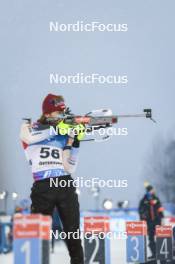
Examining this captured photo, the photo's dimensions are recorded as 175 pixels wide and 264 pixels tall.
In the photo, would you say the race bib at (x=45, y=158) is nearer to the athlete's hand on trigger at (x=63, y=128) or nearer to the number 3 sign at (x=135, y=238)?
the athlete's hand on trigger at (x=63, y=128)

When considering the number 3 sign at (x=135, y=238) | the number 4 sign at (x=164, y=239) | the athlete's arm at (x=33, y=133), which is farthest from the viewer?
the number 4 sign at (x=164, y=239)

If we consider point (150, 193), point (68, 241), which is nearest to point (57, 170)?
point (68, 241)

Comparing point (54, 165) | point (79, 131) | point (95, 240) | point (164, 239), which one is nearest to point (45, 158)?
point (54, 165)

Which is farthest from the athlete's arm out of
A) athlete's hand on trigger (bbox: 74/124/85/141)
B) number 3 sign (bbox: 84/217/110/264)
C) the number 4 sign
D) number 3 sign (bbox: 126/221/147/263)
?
the number 4 sign

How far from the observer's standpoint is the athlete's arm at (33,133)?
5.66 metres

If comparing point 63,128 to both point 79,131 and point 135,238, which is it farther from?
point 135,238

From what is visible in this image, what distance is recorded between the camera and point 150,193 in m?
11.7

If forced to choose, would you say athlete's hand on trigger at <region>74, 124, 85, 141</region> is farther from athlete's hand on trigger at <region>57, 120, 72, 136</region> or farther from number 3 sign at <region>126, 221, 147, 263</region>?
number 3 sign at <region>126, 221, 147, 263</region>

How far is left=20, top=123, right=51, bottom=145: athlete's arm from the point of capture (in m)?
5.66

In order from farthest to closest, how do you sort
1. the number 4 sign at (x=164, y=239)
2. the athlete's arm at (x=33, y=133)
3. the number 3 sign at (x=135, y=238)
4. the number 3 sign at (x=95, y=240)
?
the number 4 sign at (x=164, y=239)
the number 3 sign at (x=135, y=238)
the number 3 sign at (x=95, y=240)
the athlete's arm at (x=33, y=133)

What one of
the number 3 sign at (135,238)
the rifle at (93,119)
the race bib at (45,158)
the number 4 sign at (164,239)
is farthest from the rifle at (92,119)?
the number 4 sign at (164,239)

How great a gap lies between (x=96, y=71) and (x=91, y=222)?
127cm

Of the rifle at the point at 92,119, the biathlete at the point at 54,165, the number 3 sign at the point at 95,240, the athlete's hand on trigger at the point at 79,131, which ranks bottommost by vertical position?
the number 3 sign at the point at 95,240

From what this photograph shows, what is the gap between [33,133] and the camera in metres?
5.68
